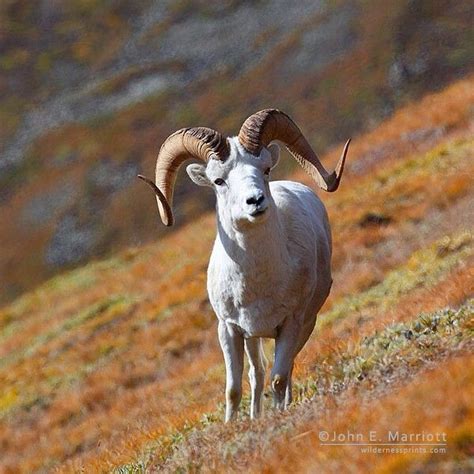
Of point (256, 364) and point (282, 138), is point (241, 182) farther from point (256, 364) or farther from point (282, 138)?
point (256, 364)

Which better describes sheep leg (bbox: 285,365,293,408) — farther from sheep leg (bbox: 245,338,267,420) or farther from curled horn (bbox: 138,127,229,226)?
curled horn (bbox: 138,127,229,226)

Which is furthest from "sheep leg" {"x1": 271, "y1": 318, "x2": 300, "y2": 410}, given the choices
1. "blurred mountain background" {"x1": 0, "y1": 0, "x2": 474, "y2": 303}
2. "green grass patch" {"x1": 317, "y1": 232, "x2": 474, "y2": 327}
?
"blurred mountain background" {"x1": 0, "y1": 0, "x2": 474, "y2": 303}

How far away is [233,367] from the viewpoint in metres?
9.62

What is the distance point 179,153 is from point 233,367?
2299mm

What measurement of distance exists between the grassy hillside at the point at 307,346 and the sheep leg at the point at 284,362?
310 millimetres

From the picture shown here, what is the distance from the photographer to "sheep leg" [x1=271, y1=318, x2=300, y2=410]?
918cm

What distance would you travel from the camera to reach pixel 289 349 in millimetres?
9367

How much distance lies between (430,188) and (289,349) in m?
12.7

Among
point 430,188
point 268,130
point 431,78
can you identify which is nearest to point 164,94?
point 431,78

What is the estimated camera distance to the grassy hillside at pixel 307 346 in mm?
6434

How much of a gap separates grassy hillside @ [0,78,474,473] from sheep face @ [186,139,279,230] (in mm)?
1563

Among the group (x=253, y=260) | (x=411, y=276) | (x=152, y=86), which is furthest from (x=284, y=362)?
(x=152, y=86)

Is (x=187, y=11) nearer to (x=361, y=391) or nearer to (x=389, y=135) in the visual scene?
(x=389, y=135)

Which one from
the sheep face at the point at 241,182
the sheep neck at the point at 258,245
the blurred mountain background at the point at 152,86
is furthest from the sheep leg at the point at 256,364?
the blurred mountain background at the point at 152,86
